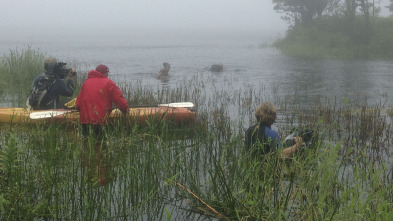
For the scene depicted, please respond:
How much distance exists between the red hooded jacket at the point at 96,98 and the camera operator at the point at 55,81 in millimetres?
1008

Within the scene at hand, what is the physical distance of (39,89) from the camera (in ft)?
28.0

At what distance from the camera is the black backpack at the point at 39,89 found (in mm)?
8445

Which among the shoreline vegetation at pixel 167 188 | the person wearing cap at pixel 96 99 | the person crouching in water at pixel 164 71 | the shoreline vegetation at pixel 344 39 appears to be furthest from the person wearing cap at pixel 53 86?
the shoreline vegetation at pixel 344 39

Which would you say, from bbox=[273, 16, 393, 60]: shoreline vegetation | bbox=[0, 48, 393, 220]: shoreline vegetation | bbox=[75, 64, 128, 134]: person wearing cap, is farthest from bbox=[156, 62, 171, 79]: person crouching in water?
bbox=[0, 48, 393, 220]: shoreline vegetation

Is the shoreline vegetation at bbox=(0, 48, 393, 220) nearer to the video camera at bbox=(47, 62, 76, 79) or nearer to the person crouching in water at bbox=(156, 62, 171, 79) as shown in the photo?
the video camera at bbox=(47, 62, 76, 79)

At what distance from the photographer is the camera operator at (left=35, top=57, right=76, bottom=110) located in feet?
27.4

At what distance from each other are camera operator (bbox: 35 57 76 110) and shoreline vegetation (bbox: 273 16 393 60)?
71.7 ft

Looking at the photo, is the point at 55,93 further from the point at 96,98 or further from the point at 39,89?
the point at 96,98

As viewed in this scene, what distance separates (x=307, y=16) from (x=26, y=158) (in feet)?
117

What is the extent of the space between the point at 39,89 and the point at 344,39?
986 inches

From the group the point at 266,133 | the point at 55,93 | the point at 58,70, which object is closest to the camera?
the point at 266,133

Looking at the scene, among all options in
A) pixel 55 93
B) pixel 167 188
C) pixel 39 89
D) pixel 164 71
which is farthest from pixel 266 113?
pixel 164 71

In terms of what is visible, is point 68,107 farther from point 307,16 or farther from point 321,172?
point 307,16

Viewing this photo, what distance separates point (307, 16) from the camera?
38.2 metres
